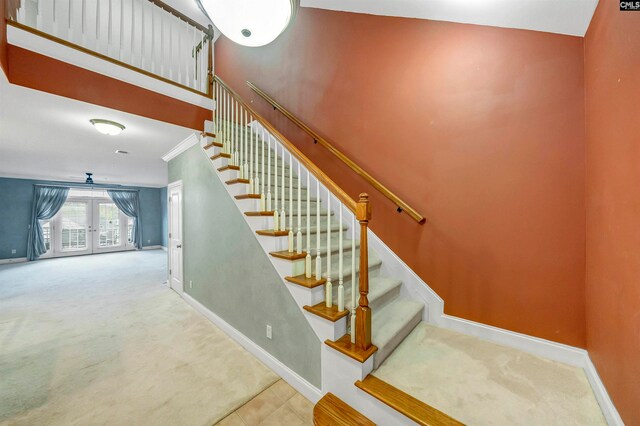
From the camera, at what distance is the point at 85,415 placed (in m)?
1.61

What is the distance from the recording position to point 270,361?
2061 millimetres

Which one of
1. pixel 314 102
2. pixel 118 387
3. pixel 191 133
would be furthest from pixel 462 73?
pixel 118 387

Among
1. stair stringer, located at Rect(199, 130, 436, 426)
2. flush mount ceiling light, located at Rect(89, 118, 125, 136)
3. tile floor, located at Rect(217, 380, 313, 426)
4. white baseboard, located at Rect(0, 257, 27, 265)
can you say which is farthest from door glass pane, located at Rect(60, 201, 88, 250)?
tile floor, located at Rect(217, 380, 313, 426)

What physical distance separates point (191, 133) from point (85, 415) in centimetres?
294

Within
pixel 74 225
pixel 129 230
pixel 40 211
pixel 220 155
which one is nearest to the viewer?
pixel 220 155

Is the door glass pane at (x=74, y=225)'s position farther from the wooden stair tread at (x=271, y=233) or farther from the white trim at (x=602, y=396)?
the white trim at (x=602, y=396)

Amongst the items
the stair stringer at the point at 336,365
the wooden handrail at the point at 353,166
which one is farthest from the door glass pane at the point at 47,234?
the stair stringer at the point at 336,365

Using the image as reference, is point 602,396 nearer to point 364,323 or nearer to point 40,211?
point 364,323

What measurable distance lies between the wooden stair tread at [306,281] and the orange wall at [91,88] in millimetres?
2508

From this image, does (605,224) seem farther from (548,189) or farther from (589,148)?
(589,148)

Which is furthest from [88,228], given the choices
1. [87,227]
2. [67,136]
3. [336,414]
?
[336,414]

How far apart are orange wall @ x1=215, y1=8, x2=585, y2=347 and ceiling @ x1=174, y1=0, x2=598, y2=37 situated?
0.22 ft

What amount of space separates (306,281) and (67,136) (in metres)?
3.96

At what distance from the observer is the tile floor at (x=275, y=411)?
1.55 m
